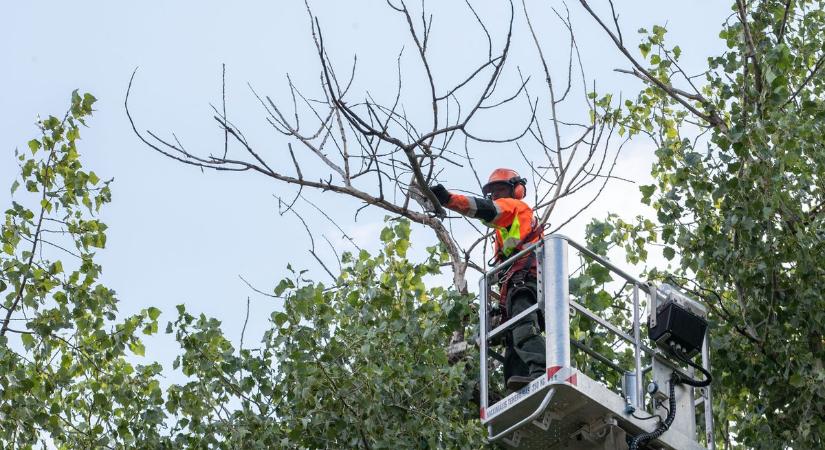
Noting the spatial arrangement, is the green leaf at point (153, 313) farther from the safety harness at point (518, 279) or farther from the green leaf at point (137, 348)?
the safety harness at point (518, 279)

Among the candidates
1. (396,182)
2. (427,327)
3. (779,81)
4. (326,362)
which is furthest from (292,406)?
(779,81)

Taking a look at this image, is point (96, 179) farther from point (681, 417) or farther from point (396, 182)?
point (681, 417)

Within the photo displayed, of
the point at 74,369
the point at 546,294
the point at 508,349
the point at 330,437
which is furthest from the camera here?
the point at 74,369

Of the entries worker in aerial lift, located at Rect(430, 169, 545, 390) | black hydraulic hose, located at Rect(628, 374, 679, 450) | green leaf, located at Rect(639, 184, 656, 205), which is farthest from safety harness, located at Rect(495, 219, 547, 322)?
green leaf, located at Rect(639, 184, 656, 205)

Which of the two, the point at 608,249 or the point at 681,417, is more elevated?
the point at 608,249

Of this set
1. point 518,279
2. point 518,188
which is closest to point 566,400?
point 518,279

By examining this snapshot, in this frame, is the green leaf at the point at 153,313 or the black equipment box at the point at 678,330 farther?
the green leaf at the point at 153,313

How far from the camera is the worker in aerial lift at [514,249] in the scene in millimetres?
9195

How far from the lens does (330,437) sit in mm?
10586

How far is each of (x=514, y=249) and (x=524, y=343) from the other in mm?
1003

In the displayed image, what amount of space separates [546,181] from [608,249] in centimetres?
76

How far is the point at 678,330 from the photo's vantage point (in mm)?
9188

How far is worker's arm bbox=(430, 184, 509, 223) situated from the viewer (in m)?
9.40

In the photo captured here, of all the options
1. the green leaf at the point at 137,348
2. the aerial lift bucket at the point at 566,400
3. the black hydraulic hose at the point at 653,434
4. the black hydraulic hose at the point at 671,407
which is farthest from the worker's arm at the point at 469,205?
the green leaf at the point at 137,348
